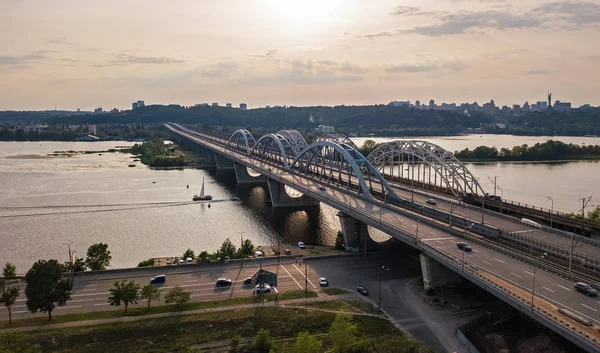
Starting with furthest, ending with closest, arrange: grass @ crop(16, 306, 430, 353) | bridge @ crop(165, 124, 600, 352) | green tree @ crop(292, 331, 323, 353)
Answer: grass @ crop(16, 306, 430, 353) < bridge @ crop(165, 124, 600, 352) < green tree @ crop(292, 331, 323, 353)

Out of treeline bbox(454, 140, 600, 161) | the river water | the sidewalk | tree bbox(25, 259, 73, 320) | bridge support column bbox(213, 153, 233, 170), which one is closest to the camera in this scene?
the sidewalk

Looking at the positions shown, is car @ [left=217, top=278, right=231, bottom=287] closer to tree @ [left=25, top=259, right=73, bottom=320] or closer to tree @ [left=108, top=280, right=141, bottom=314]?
tree @ [left=108, top=280, right=141, bottom=314]

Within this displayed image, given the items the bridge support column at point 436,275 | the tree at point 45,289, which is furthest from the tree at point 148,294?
the bridge support column at point 436,275

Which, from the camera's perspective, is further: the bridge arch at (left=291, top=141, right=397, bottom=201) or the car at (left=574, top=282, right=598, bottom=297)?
the bridge arch at (left=291, top=141, right=397, bottom=201)

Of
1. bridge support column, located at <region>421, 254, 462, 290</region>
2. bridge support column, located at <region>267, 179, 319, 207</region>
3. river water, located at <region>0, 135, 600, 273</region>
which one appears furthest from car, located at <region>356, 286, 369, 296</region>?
bridge support column, located at <region>267, 179, 319, 207</region>

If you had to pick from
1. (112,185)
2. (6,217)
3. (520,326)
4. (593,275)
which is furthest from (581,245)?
(112,185)

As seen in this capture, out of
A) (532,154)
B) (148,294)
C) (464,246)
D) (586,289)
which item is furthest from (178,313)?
(532,154)
